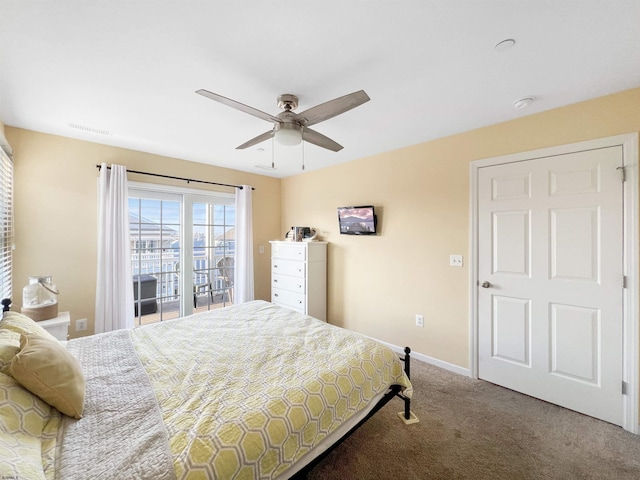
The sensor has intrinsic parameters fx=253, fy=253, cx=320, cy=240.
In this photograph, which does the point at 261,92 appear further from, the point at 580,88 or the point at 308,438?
the point at 580,88

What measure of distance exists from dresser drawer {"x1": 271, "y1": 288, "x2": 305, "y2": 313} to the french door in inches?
30.1

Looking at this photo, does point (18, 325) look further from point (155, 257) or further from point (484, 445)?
point (484, 445)

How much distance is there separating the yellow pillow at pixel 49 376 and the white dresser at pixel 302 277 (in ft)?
8.94

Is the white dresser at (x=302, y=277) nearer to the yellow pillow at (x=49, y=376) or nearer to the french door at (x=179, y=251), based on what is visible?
the french door at (x=179, y=251)

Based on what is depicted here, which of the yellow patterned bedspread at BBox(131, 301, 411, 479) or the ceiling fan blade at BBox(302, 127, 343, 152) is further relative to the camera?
the ceiling fan blade at BBox(302, 127, 343, 152)

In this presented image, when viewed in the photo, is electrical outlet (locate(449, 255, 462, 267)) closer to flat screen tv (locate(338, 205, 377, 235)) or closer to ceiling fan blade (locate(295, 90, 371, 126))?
flat screen tv (locate(338, 205, 377, 235))

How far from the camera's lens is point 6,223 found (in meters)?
2.40

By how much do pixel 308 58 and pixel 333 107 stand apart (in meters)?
0.33

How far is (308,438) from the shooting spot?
47.5 inches

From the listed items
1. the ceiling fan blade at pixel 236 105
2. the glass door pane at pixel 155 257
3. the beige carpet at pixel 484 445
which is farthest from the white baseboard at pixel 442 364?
the glass door pane at pixel 155 257

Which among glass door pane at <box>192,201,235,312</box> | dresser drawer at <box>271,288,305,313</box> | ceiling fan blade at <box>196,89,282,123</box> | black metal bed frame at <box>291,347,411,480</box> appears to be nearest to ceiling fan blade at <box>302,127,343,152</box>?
ceiling fan blade at <box>196,89,282,123</box>

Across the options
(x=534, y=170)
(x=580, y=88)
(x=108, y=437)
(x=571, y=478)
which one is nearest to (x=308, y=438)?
(x=108, y=437)

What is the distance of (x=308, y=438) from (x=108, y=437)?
0.83 metres

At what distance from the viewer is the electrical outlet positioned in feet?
8.87
